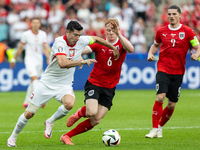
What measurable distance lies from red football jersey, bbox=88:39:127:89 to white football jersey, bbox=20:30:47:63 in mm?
5149

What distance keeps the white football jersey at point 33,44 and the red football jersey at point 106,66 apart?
16.9 ft

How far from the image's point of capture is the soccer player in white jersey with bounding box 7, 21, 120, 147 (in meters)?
6.74

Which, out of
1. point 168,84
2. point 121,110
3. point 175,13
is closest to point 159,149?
point 168,84

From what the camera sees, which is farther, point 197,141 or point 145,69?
point 145,69

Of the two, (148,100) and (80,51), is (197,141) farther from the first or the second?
(148,100)

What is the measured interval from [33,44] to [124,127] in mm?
4765

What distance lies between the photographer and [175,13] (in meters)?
7.86

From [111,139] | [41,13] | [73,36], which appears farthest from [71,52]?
[41,13]

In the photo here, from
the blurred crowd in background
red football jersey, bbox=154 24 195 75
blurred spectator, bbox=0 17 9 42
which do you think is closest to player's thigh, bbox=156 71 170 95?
red football jersey, bbox=154 24 195 75

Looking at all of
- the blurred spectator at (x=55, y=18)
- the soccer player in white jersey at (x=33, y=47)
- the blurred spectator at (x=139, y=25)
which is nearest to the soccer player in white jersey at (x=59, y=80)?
the soccer player in white jersey at (x=33, y=47)

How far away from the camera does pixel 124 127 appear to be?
358 inches

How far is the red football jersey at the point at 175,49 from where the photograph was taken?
7.86m

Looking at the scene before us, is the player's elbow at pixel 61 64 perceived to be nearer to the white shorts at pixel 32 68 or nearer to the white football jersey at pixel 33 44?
the white shorts at pixel 32 68

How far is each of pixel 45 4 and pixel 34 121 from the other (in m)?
12.8
